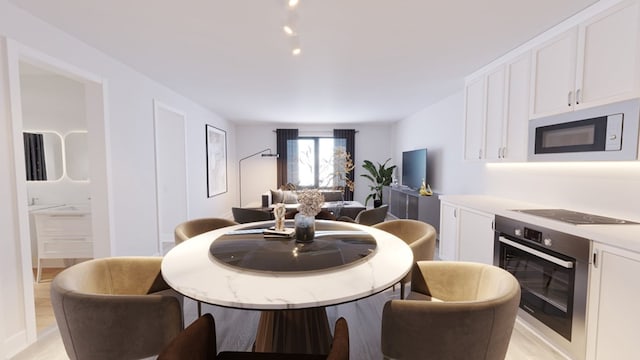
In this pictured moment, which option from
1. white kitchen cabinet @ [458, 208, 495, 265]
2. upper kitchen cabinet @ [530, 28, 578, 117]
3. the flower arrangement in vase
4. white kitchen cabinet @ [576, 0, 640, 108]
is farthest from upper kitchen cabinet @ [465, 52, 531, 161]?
the flower arrangement in vase

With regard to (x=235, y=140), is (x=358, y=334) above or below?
below

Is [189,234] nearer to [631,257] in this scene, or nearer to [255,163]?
[631,257]

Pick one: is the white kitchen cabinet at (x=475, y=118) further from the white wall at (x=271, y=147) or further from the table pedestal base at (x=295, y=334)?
the white wall at (x=271, y=147)

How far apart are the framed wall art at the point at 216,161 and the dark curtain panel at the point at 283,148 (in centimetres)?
140

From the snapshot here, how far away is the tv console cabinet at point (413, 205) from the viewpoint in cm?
432

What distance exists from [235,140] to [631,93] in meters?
7.33

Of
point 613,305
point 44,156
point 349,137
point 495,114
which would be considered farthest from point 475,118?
point 44,156

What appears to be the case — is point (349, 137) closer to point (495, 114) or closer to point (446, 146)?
point (446, 146)

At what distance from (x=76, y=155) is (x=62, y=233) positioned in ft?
3.24

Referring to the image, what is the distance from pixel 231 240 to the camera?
5.92 feet

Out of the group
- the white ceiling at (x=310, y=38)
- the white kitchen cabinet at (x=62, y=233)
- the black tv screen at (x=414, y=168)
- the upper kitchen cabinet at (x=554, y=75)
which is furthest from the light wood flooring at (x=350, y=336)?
the black tv screen at (x=414, y=168)

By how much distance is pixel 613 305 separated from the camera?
1554 mm

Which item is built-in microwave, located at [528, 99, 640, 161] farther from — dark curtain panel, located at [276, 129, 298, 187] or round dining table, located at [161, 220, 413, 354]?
dark curtain panel, located at [276, 129, 298, 187]

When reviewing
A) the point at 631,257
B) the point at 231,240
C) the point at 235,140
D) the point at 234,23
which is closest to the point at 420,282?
the point at 631,257
